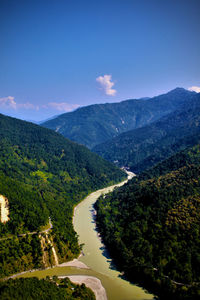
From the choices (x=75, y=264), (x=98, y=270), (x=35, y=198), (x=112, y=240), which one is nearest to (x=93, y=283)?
(x=98, y=270)

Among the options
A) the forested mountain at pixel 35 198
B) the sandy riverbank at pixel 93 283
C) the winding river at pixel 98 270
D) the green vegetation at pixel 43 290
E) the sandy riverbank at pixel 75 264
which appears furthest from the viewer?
the forested mountain at pixel 35 198

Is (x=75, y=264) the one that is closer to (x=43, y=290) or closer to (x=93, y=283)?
(x=93, y=283)

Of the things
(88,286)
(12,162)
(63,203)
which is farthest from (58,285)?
(12,162)

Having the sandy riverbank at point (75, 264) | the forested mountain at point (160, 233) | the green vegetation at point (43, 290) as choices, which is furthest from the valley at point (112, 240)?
the green vegetation at point (43, 290)

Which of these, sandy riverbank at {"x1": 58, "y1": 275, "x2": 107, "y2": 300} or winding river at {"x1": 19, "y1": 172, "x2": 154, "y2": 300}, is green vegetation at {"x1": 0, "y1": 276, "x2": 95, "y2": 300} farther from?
winding river at {"x1": 19, "y1": 172, "x2": 154, "y2": 300}

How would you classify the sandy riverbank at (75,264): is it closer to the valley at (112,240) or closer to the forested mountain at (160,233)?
the valley at (112,240)
